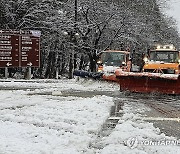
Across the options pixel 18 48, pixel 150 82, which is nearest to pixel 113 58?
pixel 18 48

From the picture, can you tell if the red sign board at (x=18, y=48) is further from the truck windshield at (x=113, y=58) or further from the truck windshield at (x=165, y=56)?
the truck windshield at (x=165, y=56)

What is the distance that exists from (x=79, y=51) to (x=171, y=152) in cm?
3053

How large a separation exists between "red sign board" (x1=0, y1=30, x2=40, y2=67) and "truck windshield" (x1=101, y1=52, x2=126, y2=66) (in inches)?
186

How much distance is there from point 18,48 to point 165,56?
33.6ft

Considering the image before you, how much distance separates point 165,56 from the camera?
18.4 m

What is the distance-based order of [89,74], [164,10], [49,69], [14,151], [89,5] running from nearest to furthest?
[14,151] < [89,74] < [89,5] < [49,69] < [164,10]

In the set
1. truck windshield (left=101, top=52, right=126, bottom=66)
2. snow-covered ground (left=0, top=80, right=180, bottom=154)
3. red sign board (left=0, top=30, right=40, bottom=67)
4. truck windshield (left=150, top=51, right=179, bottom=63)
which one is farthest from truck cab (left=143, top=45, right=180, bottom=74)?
red sign board (left=0, top=30, right=40, bottom=67)

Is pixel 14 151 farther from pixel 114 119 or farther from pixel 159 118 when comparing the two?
pixel 159 118

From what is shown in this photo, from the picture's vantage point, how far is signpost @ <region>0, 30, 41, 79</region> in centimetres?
2458

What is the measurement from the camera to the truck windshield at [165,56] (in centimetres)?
1818

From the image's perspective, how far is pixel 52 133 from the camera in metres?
7.03

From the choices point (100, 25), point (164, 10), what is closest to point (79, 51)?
point (100, 25)

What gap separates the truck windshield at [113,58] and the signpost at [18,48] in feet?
15.5

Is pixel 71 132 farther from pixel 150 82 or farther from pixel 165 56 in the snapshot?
pixel 165 56
